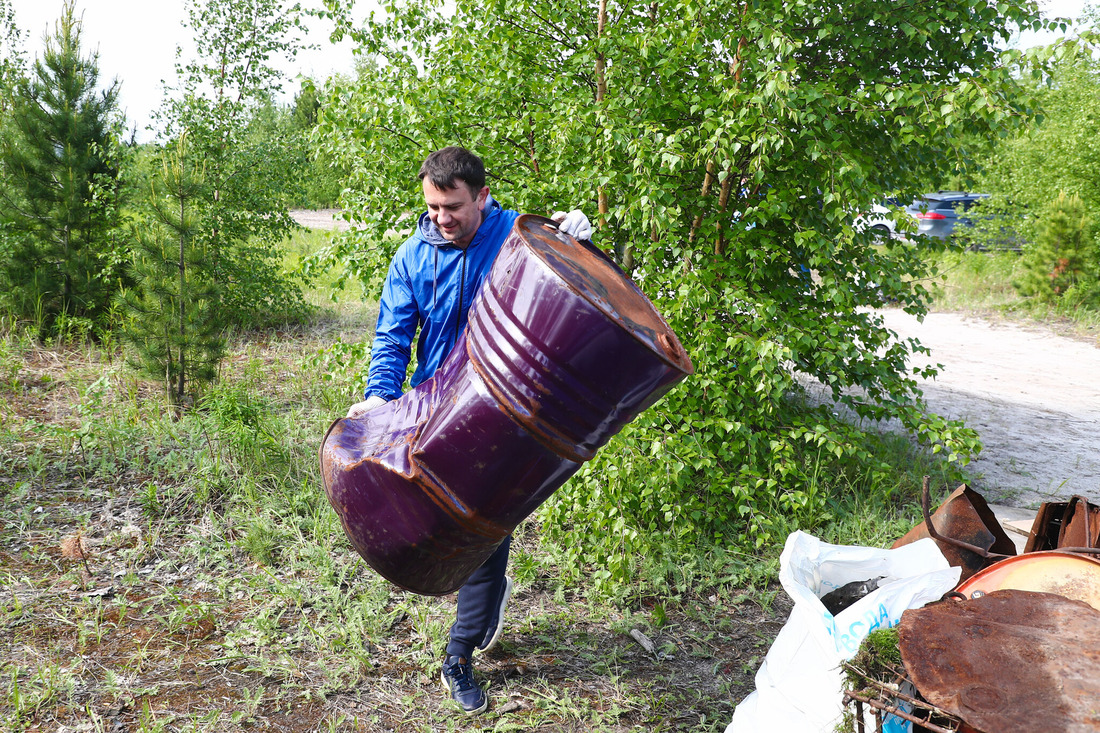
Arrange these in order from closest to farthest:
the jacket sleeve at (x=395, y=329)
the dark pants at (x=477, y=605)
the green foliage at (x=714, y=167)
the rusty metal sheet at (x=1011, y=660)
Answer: the rusty metal sheet at (x=1011, y=660) < the jacket sleeve at (x=395, y=329) < the dark pants at (x=477, y=605) < the green foliage at (x=714, y=167)

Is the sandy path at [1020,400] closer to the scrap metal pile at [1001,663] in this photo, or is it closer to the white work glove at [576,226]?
the white work glove at [576,226]

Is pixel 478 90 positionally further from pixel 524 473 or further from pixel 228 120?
pixel 228 120

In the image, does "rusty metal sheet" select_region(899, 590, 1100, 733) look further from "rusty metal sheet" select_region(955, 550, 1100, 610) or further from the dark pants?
the dark pants

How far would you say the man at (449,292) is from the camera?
2.12m

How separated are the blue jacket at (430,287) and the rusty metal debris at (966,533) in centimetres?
166

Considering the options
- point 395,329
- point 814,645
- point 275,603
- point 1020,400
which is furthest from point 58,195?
point 1020,400

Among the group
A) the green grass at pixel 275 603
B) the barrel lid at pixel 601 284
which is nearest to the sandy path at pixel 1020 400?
the green grass at pixel 275 603

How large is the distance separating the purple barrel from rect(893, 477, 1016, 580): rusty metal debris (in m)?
1.46

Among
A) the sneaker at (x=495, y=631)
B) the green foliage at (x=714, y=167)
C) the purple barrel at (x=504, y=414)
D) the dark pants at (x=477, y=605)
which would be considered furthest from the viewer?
the green foliage at (x=714, y=167)

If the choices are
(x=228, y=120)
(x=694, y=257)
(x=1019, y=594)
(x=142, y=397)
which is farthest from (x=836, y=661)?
(x=228, y=120)

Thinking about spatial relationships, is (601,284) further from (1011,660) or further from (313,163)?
(313,163)

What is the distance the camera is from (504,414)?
1482 mm

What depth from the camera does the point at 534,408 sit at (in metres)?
1.47

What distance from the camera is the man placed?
212 centimetres
